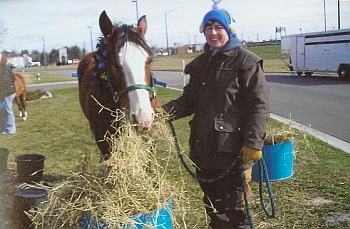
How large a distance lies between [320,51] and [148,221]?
18.5 m

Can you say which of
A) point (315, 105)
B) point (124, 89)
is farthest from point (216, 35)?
point (315, 105)

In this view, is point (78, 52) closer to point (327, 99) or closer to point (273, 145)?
point (273, 145)

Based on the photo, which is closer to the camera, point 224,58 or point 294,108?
point 224,58

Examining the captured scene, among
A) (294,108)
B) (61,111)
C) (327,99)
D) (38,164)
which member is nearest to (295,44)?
(327,99)

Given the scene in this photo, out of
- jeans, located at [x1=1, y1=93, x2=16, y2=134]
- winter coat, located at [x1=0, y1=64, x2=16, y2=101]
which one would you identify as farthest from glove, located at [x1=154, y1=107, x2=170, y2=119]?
jeans, located at [x1=1, y1=93, x2=16, y2=134]

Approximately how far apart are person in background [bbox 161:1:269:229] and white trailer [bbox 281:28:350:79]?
15802 mm

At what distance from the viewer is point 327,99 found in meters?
11.4

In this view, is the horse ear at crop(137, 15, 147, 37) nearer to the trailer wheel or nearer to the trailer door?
the trailer wheel

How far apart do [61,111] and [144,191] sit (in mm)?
9297

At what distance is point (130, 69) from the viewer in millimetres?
2738

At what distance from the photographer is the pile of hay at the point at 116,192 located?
2246 millimetres

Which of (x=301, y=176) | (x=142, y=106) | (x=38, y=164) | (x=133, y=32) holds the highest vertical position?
(x=133, y=32)

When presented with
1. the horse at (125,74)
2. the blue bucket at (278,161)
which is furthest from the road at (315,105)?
the horse at (125,74)

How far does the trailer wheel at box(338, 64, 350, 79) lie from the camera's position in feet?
55.5
